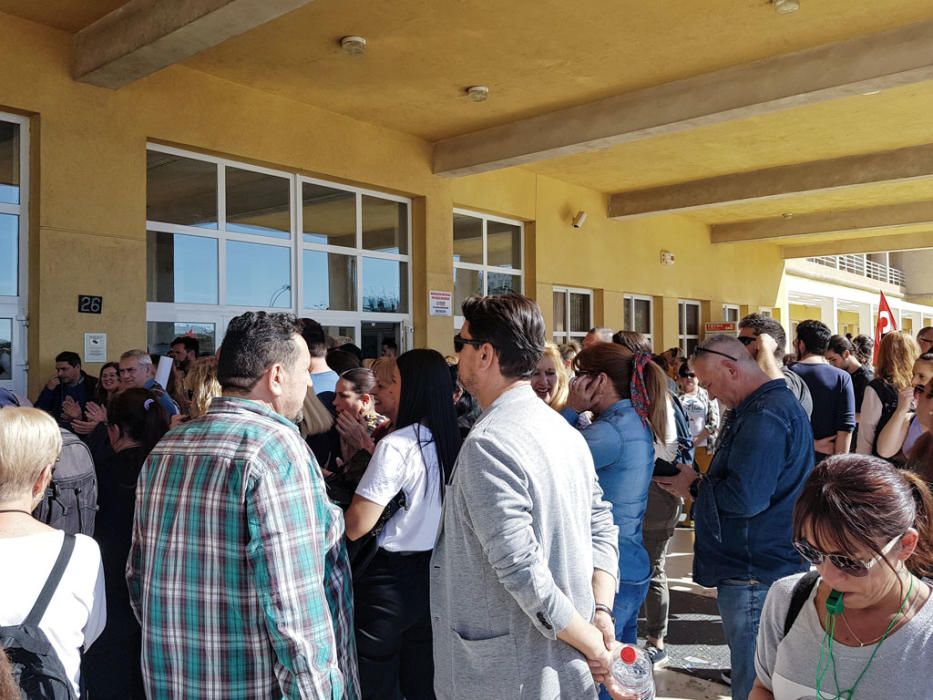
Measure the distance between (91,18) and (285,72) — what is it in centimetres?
186

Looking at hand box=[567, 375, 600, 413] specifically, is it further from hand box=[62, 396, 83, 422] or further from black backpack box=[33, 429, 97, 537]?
hand box=[62, 396, 83, 422]

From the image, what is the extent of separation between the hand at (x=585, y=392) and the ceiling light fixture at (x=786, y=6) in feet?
15.9

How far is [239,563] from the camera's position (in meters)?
1.92

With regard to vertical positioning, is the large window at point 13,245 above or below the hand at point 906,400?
above

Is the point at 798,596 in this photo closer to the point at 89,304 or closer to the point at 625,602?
the point at 625,602

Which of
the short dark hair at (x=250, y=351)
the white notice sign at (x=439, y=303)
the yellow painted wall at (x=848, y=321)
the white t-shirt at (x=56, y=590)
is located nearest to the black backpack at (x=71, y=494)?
the white t-shirt at (x=56, y=590)

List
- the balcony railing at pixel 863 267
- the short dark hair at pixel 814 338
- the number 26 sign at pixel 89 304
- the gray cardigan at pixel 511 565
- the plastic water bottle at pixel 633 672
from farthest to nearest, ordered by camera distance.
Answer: the balcony railing at pixel 863 267
the number 26 sign at pixel 89 304
the short dark hair at pixel 814 338
the plastic water bottle at pixel 633 672
the gray cardigan at pixel 511 565

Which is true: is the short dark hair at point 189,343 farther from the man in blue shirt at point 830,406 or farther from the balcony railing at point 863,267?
the balcony railing at point 863,267

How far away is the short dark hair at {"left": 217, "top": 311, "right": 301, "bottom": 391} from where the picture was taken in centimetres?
209

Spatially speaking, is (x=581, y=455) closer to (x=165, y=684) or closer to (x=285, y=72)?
(x=165, y=684)

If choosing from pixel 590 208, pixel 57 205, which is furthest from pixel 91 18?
pixel 590 208

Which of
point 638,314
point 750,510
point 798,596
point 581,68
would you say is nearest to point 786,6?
point 581,68

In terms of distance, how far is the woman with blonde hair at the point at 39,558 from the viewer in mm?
1835

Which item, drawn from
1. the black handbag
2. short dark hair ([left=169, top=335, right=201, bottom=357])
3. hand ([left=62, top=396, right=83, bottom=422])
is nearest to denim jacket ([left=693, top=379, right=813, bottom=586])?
the black handbag
